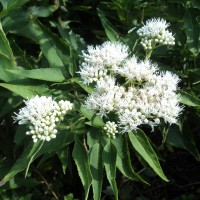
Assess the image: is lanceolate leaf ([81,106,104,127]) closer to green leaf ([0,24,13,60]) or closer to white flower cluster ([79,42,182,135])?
white flower cluster ([79,42,182,135])

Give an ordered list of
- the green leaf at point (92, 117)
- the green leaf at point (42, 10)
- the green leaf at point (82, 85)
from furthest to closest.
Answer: the green leaf at point (42, 10)
the green leaf at point (82, 85)
the green leaf at point (92, 117)

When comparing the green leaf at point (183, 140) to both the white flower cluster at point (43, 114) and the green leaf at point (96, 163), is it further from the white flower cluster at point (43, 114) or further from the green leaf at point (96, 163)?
the white flower cluster at point (43, 114)

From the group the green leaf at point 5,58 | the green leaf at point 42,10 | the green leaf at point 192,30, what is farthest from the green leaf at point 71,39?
the green leaf at point 192,30

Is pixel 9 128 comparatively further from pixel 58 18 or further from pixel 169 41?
pixel 169 41

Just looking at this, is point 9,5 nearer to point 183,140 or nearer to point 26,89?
point 26,89

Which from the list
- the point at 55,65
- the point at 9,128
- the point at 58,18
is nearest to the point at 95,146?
the point at 55,65
